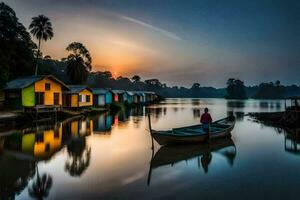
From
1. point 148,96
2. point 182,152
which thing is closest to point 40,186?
point 182,152

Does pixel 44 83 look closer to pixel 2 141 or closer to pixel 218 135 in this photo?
pixel 2 141

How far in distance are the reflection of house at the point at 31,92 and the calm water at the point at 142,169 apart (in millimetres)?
15400

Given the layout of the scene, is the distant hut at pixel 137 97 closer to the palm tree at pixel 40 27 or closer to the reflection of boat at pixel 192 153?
the palm tree at pixel 40 27

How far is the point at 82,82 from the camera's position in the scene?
71.2 metres

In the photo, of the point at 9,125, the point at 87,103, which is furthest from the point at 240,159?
the point at 87,103

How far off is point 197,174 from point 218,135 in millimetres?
9131

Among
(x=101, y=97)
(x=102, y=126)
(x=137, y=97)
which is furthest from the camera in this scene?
(x=137, y=97)

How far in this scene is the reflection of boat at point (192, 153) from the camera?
1419 centimetres

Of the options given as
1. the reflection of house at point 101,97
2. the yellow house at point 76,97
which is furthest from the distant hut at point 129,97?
the yellow house at point 76,97

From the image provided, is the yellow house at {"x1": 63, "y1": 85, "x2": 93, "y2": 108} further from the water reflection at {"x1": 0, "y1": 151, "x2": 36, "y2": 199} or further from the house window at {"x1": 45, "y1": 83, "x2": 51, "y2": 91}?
the water reflection at {"x1": 0, "y1": 151, "x2": 36, "y2": 199}

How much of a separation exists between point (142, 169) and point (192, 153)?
4.69m

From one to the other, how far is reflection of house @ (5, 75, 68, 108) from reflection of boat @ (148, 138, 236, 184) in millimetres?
24668

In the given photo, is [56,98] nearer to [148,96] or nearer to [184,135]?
[184,135]

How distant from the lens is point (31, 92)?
114 ft
